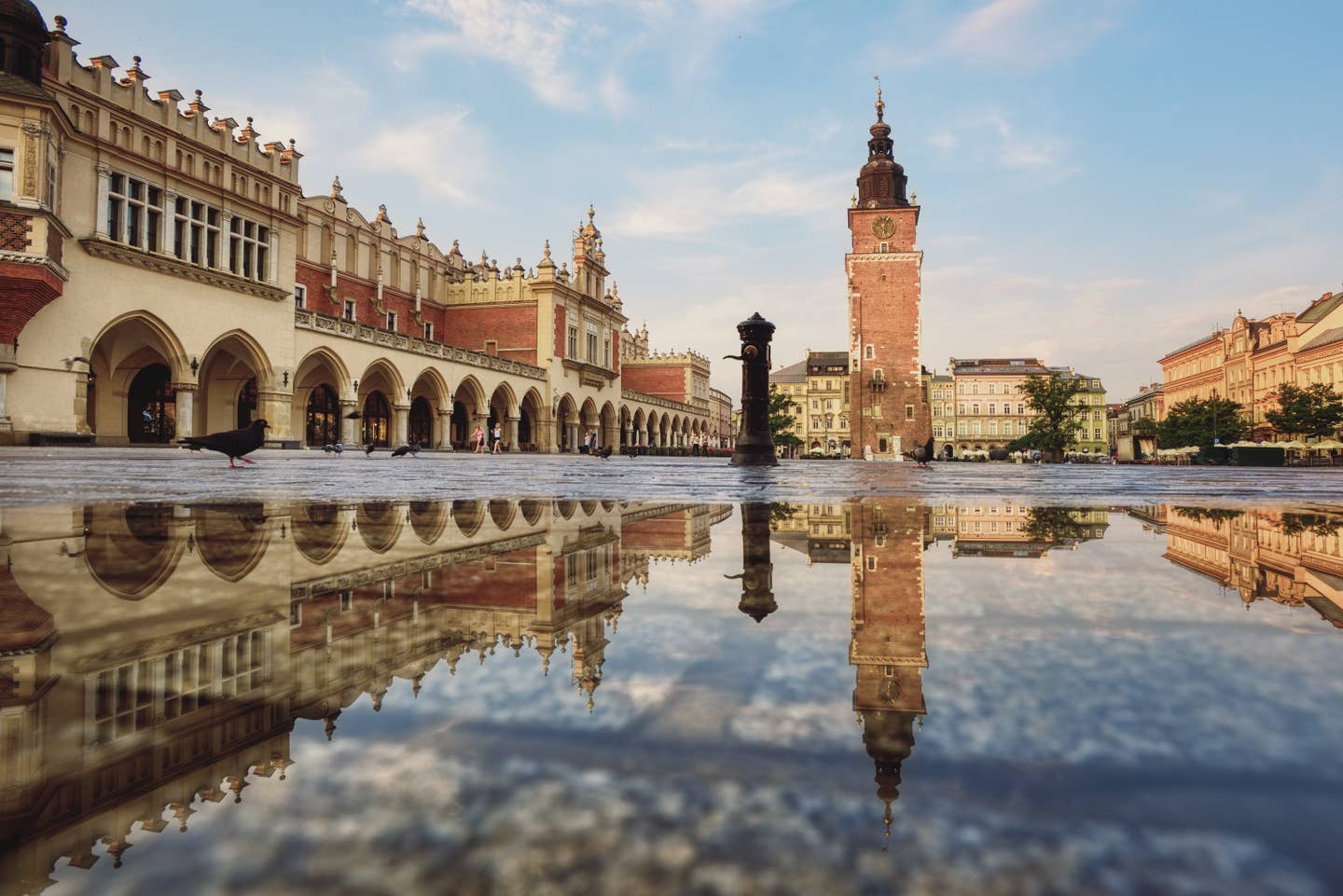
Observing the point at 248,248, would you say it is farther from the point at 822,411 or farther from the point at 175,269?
the point at 822,411

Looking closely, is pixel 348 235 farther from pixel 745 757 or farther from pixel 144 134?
pixel 745 757

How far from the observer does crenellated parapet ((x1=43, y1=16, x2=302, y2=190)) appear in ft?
63.4

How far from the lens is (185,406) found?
832 inches

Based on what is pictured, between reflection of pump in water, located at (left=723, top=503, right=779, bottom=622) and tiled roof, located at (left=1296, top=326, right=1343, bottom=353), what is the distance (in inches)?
2342

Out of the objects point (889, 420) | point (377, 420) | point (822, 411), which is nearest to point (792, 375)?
point (822, 411)

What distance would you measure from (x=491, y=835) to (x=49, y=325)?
22.7 meters

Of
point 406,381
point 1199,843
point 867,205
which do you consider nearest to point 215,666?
point 1199,843

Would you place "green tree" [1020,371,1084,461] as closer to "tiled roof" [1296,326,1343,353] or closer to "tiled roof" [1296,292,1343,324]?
"tiled roof" [1296,326,1343,353]

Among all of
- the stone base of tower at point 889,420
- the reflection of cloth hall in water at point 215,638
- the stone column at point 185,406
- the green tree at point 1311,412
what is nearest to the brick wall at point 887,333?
the stone base of tower at point 889,420

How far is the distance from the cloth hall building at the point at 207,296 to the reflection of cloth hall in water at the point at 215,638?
19.1m

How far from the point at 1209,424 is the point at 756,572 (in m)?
65.8

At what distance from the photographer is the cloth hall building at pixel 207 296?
1728 cm

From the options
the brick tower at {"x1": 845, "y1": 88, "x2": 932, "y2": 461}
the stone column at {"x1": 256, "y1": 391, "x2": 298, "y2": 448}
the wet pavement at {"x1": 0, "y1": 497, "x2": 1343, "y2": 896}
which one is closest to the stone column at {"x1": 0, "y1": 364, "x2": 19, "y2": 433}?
the stone column at {"x1": 256, "y1": 391, "x2": 298, "y2": 448}

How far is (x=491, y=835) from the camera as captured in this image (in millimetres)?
553
